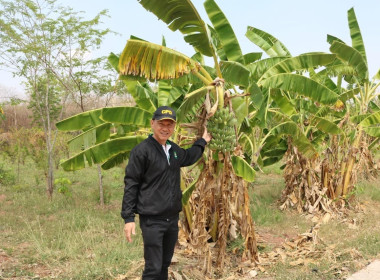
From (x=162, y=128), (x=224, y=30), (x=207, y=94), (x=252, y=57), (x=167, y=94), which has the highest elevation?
(x=224, y=30)

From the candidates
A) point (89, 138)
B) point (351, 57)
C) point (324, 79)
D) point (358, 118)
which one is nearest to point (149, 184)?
point (89, 138)

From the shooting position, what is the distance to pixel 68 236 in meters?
6.38

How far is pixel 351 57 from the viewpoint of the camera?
732 cm

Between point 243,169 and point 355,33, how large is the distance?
556 centimetres

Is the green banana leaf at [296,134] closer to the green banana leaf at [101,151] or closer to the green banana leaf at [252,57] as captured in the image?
the green banana leaf at [252,57]

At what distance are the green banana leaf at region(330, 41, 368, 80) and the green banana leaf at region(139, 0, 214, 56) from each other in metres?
3.39

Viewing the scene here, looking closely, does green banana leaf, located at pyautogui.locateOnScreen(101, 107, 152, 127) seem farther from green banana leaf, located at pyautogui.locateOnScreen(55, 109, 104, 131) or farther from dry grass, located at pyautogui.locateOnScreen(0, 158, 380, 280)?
dry grass, located at pyautogui.locateOnScreen(0, 158, 380, 280)

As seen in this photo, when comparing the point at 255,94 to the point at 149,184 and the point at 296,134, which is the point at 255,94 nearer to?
the point at 296,134

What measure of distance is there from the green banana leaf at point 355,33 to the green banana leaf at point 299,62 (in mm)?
3092

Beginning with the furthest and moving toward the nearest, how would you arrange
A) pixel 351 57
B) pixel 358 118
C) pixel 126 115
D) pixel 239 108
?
pixel 358 118, pixel 351 57, pixel 126 115, pixel 239 108

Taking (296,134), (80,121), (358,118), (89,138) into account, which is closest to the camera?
(80,121)

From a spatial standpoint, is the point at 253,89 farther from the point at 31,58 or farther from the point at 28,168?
the point at 28,168

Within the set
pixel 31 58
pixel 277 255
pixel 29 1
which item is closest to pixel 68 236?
pixel 277 255

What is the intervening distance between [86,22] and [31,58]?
1.78m
